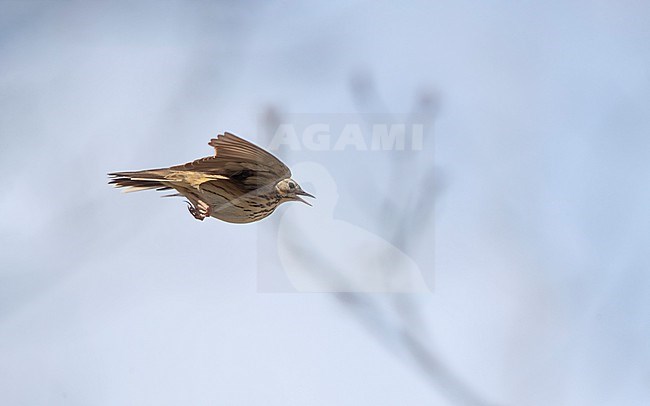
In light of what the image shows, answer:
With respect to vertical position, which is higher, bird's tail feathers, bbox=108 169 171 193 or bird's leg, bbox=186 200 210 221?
bird's tail feathers, bbox=108 169 171 193

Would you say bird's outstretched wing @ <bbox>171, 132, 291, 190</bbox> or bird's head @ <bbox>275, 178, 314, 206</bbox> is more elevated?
bird's outstretched wing @ <bbox>171, 132, 291, 190</bbox>

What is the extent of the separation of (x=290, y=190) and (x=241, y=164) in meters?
0.08

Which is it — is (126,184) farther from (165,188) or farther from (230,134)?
(230,134)

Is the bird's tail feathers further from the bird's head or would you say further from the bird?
the bird's head

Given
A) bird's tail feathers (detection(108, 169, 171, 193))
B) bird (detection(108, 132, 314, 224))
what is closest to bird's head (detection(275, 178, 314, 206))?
bird (detection(108, 132, 314, 224))

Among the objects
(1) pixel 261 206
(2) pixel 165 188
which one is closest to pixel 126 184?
(2) pixel 165 188

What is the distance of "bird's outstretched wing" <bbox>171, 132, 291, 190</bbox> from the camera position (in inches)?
26.2

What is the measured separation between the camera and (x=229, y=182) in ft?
2.44

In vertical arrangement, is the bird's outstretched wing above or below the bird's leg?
above

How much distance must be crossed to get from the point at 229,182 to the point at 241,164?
0.04m

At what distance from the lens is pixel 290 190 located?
0.78m

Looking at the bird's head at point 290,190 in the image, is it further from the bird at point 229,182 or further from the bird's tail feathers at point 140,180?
the bird's tail feathers at point 140,180

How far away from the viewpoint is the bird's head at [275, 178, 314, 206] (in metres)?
0.77

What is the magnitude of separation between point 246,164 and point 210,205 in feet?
0.21
